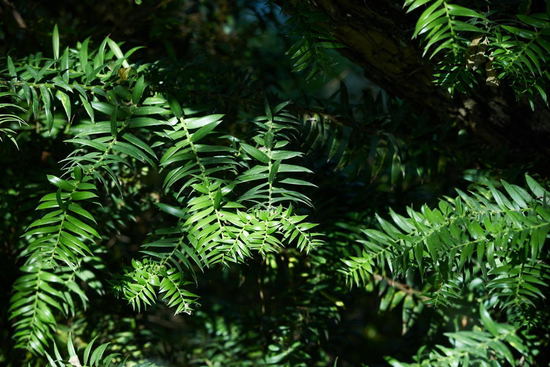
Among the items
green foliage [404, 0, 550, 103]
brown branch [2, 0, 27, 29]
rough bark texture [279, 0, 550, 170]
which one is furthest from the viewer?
brown branch [2, 0, 27, 29]

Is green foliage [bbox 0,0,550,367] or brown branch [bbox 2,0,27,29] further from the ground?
brown branch [bbox 2,0,27,29]

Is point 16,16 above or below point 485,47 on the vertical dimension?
above

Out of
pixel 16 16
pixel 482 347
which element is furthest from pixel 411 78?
pixel 16 16

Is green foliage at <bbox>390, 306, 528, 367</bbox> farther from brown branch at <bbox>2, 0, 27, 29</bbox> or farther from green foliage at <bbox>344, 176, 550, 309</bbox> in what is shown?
brown branch at <bbox>2, 0, 27, 29</bbox>

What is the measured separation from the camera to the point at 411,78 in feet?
2.92

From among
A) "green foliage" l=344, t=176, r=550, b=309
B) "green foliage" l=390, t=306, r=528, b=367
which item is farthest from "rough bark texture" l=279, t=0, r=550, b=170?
"green foliage" l=390, t=306, r=528, b=367

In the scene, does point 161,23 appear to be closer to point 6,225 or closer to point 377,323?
point 6,225

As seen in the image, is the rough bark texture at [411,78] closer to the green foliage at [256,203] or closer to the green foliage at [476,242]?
the green foliage at [256,203]

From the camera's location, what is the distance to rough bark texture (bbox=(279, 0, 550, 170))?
808 mm

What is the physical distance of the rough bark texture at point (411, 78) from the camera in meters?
0.81

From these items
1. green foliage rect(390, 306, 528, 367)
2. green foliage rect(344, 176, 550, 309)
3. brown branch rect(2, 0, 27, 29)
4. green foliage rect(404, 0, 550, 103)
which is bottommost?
green foliage rect(390, 306, 528, 367)

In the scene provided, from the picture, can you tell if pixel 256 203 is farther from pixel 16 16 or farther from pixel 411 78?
pixel 16 16

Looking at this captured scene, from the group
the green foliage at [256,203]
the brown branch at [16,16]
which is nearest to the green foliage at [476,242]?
the green foliage at [256,203]

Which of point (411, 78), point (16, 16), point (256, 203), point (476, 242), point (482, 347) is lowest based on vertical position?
point (482, 347)
